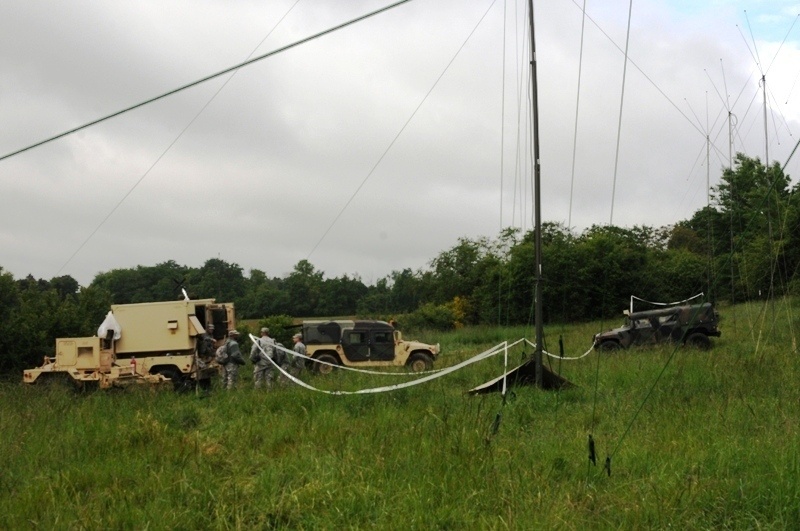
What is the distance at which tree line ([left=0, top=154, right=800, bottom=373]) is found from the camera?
101ft

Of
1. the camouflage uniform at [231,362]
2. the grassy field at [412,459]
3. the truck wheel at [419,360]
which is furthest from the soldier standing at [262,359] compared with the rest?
the truck wheel at [419,360]

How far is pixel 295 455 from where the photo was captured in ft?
28.0

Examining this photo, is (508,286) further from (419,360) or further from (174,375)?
(174,375)

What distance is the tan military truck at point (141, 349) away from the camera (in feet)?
58.5

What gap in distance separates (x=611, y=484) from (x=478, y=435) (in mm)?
1706

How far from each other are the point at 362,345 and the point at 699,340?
9.07 metres

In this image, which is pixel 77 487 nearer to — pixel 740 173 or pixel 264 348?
pixel 264 348

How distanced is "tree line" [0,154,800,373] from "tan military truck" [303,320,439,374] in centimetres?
215

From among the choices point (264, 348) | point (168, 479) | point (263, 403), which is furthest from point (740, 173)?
point (168, 479)

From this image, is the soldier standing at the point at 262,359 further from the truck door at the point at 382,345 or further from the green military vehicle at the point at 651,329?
the green military vehicle at the point at 651,329

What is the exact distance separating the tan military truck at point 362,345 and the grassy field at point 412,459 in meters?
11.4

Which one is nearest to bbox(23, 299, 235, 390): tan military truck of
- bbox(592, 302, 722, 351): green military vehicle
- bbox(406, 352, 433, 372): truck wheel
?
bbox(406, 352, 433, 372): truck wheel

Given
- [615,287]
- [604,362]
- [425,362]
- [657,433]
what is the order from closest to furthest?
[657,433], [604,362], [425,362], [615,287]

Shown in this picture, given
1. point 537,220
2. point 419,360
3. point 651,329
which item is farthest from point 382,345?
point 537,220
